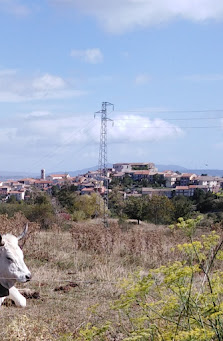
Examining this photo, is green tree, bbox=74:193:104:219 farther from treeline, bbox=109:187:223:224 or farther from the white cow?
the white cow

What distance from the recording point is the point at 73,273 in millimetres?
11844

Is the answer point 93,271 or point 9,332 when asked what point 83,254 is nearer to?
point 93,271

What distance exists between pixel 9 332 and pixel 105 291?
137 inches

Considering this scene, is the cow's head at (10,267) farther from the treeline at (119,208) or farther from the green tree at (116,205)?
the green tree at (116,205)

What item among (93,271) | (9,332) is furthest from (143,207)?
(9,332)

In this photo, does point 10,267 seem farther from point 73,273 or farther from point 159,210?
point 159,210

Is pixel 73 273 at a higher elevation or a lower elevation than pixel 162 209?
higher

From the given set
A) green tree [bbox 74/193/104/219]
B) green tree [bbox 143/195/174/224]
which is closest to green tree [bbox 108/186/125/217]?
green tree [bbox 74/193/104/219]

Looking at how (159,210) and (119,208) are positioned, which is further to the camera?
(119,208)

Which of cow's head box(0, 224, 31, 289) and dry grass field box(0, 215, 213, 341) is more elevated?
cow's head box(0, 224, 31, 289)

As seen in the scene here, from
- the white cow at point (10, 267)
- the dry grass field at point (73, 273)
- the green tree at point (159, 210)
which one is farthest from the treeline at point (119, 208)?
the white cow at point (10, 267)

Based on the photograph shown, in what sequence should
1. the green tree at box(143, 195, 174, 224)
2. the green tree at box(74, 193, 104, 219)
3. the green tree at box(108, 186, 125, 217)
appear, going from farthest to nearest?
the green tree at box(108, 186, 125, 217), the green tree at box(74, 193, 104, 219), the green tree at box(143, 195, 174, 224)

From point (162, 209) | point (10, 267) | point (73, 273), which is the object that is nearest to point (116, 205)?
point (162, 209)

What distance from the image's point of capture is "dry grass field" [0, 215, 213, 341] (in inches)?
287
